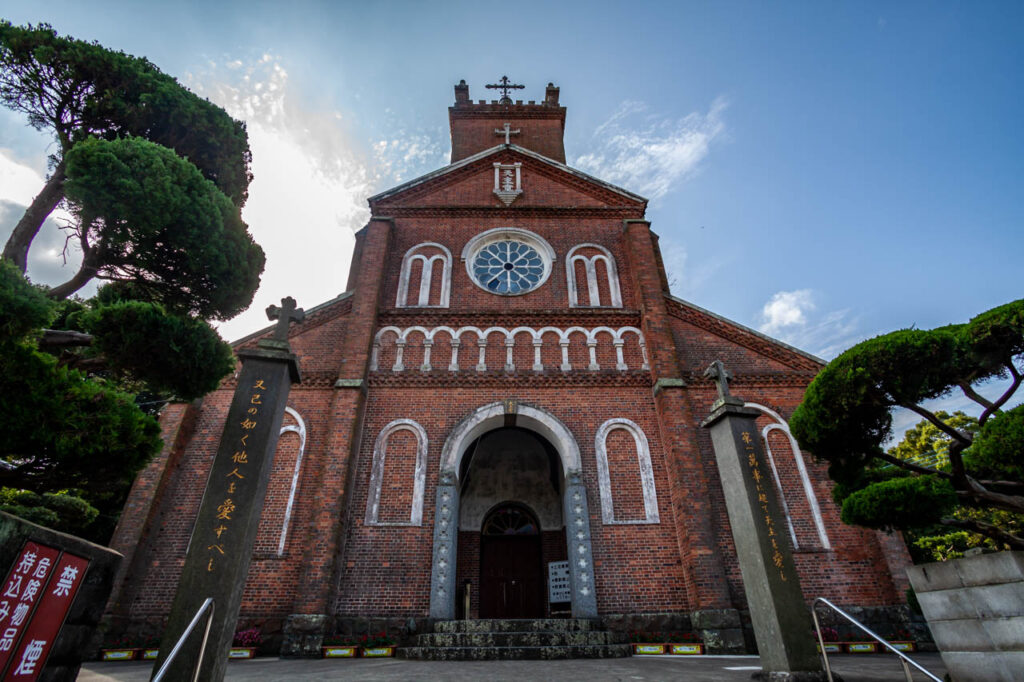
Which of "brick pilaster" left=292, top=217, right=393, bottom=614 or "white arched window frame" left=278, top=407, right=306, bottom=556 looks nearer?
"brick pilaster" left=292, top=217, right=393, bottom=614

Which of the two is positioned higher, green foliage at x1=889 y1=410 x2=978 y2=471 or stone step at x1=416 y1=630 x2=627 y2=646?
green foliage at x1=889 y1=410 x2=978 y2=471

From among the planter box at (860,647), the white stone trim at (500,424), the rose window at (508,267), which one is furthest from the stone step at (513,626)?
the rose window at (508,267)

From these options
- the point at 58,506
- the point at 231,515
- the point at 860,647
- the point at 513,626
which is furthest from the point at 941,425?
the point at 58,506

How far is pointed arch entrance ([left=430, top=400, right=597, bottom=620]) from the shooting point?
912 cm

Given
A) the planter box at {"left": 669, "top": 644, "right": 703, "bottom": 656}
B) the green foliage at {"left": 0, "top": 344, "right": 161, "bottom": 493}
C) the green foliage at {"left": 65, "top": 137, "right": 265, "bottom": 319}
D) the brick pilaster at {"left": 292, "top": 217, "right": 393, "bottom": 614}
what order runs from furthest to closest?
the brick pilaster at {"left": 292, "top": 217, "right": 393, "bottom": 614} → the planter box at {"left": 669, "top": 644, "right": 703, "bottom": 656} → the green foliage at {"left": 65, "top": 137, "right": 265, "bottom": 319} → the green foliage at {"left": 0, "top": 344, "right": 161, "bottom": 493}

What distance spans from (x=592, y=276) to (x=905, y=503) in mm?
8922

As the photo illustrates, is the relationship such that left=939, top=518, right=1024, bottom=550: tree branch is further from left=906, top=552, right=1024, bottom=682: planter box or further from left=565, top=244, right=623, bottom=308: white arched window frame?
left=565, top=244, right=623, bottom=308: white arched window frame

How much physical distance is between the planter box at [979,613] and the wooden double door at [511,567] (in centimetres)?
853

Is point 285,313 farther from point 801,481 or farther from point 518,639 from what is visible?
point 801,481

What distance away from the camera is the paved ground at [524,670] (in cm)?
525

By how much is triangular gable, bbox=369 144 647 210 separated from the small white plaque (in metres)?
9.82

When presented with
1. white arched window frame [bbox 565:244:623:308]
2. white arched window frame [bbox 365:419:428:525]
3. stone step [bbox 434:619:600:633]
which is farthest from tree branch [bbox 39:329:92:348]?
white arched window frame [bbox 565:244:623:308]

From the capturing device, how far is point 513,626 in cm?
829

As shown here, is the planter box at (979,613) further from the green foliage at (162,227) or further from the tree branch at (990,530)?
the green foliage at (162,227)
